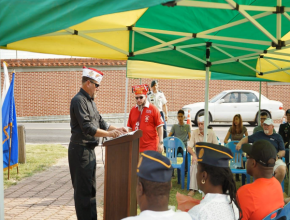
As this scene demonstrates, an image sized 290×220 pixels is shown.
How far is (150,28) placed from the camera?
5.11 meters

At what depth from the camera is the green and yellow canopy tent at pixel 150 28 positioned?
2381 millimetres

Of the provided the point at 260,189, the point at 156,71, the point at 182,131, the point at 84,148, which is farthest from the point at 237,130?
the point at 260,189

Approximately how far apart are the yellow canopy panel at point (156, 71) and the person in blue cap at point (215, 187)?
Result: 18.0ft

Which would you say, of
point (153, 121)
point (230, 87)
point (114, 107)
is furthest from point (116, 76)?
point (153, 121)

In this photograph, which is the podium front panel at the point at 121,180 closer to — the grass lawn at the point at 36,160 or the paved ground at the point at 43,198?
the paved ground at the point at 43,198

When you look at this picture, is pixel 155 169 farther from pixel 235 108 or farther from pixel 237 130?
pixel 235 108

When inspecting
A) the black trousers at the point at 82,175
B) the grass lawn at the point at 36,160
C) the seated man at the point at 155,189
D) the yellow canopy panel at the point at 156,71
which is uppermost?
the yellow canopy panel at the point at 156,71

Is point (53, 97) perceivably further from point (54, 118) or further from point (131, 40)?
point (131, 40)

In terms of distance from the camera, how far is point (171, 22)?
4.73 m

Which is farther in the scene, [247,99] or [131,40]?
[247,99]

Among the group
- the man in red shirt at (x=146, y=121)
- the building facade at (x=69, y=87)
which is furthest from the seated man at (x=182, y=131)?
the building facade at (x=69, y=87)

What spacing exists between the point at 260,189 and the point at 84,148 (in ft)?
7.22

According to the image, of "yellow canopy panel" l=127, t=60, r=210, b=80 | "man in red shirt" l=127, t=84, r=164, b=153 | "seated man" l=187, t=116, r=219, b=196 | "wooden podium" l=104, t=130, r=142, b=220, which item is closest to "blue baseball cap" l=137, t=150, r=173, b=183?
"wooden podium" l=104, t=130, r=142, b=220

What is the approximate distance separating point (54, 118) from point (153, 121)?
20.7m
